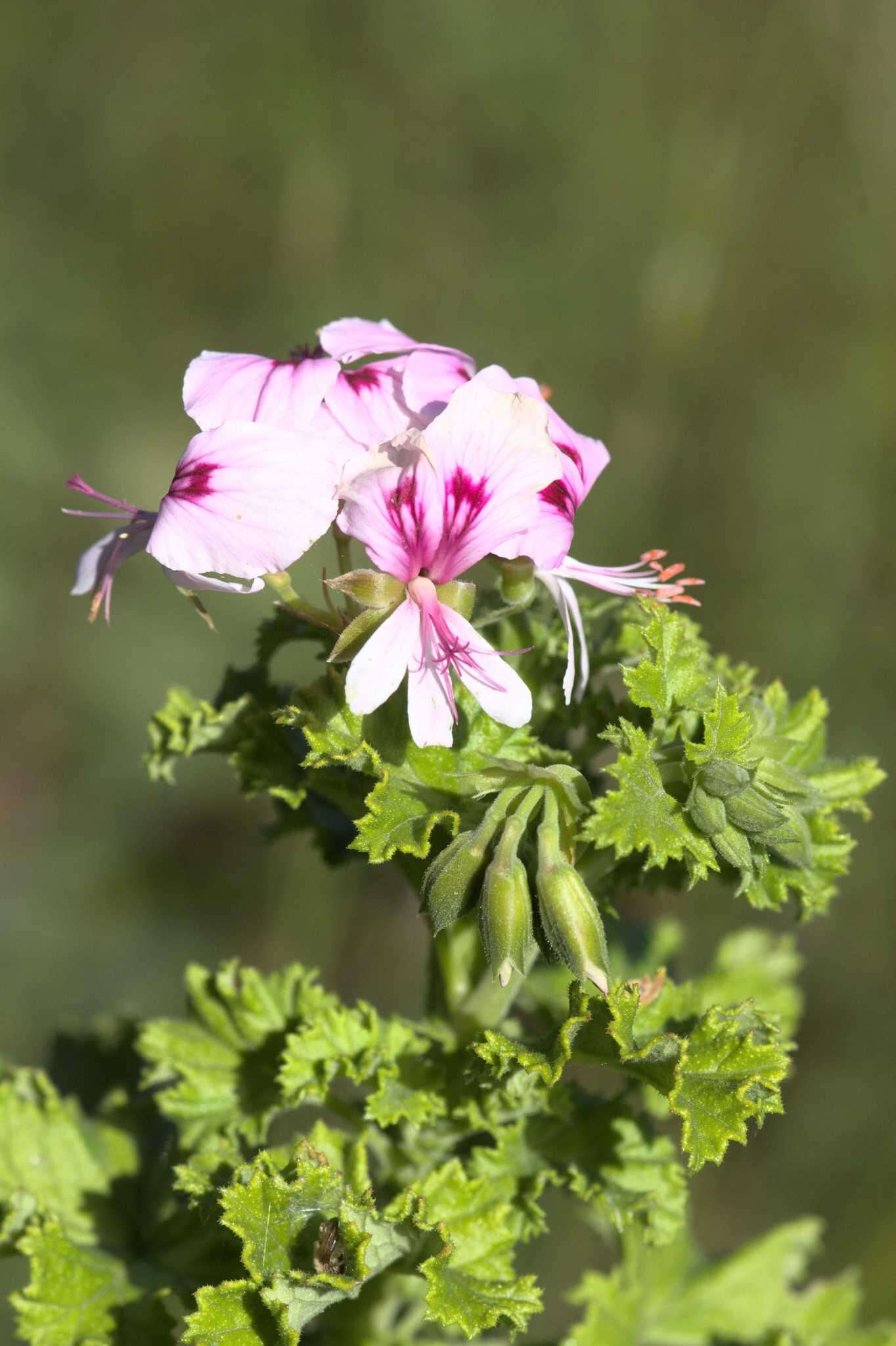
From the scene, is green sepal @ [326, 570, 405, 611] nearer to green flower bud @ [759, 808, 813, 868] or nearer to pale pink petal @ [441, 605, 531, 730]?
pale pink petal @ [441, 605, 531, 730]

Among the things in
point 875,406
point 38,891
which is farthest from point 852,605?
point 38,891

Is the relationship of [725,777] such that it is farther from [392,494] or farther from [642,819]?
[392,494]

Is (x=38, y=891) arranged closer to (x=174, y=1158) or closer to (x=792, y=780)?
(x=174, y=1158)

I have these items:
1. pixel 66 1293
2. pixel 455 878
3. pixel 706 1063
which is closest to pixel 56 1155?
pixel 66 1293

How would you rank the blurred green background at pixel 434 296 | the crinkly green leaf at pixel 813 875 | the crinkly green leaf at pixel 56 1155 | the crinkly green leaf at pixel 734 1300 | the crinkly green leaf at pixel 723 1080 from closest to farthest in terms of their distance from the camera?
1. the crinkly green leaf at pixel 723 1080
2. the crinkly green leaf at pixel 813 875
3. the crinkly green leaf at pixel 56 1155
4. the crinkly green leaf at pixel 734 1300
5. the blurred green background at pixel 434 296

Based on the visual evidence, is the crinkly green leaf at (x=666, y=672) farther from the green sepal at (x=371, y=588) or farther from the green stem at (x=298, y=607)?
the green stem at (x=298, y=607)

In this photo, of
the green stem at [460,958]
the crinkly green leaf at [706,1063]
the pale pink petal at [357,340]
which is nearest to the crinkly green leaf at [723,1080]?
the crinkly green leaf at [706,1063]
